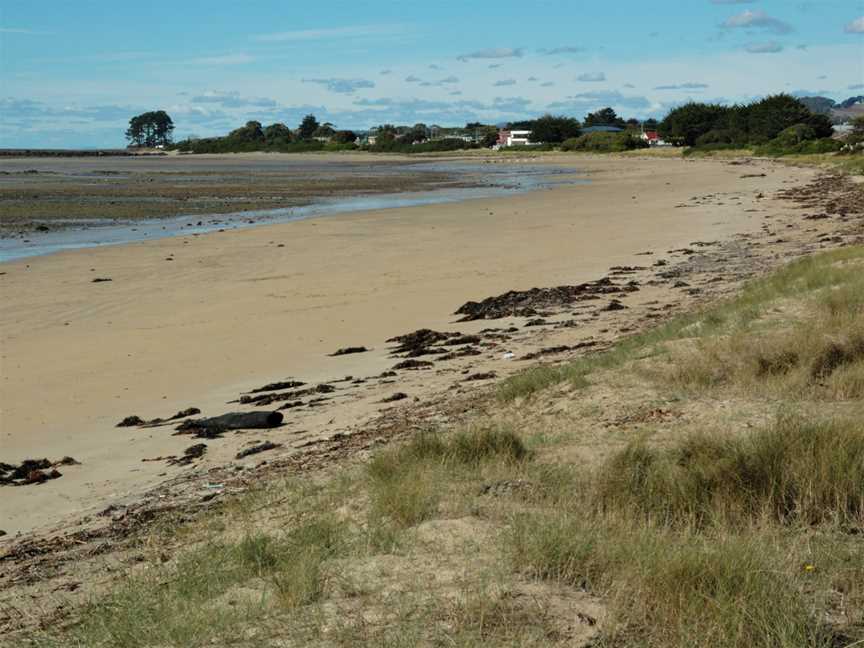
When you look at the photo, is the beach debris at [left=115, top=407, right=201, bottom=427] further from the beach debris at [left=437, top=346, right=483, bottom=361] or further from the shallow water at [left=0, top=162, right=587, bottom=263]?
the shallow water at [left=0, top=162, right=587, bottom=263]

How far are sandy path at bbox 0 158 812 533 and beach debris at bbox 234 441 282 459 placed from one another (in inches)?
21.9

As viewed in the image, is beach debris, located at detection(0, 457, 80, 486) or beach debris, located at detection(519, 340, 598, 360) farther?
beach debris, located at detection(519, 340, 598, 360)

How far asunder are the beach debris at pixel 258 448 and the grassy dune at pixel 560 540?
146cm

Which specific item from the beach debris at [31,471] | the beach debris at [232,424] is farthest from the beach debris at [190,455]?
the beach debris at [31,471]

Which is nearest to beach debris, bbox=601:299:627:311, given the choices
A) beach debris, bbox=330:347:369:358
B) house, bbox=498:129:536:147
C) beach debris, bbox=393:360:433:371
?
beach debris, bbox=330:347:369:358

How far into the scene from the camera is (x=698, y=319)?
1060 centimetres

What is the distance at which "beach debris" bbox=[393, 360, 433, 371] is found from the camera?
10891mm

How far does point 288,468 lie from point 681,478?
2.98m

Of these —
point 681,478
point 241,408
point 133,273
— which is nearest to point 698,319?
point 241,408

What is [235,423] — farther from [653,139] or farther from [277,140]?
[277,140]

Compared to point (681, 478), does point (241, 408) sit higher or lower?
lower

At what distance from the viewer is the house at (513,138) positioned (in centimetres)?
14829

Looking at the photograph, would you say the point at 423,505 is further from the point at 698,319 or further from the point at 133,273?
the point at 133,273

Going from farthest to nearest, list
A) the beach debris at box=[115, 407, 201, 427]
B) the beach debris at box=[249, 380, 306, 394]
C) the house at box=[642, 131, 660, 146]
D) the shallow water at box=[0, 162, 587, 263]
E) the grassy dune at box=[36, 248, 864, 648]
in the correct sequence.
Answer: the house at box=[642, 131, 660, 146] → the shallow water at box=[0, 162, 587, 263] → the beach debris at box=[249, 380, 306, 394] → the beach debris at box=[115, 407, 201, 427] → the grassy dune at box=[36, 248, 864, 648]
